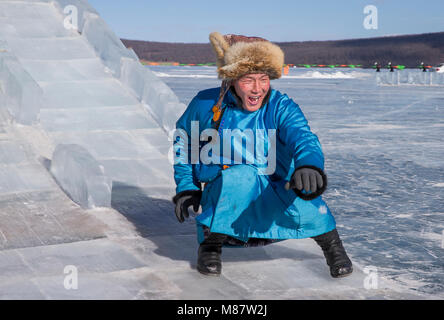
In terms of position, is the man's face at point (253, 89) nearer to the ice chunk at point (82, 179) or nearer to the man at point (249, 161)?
the man at point (249, 161)

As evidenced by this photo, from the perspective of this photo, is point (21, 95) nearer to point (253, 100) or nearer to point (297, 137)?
point (253, 100)

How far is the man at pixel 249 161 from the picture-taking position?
2.99 metres

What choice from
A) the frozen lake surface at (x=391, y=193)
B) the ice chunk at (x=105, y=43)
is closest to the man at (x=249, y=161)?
the frozen lake surface at (x=391, y=193)

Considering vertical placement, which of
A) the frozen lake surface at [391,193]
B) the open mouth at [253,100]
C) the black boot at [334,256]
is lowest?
the frozen lake surface at [391,193]

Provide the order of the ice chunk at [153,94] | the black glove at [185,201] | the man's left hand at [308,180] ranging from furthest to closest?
the ice chunk at [153,94] < the black glove at [185,201] < the man's left hand at [308,180]

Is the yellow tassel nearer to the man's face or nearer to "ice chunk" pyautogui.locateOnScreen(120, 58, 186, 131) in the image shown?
the man's face

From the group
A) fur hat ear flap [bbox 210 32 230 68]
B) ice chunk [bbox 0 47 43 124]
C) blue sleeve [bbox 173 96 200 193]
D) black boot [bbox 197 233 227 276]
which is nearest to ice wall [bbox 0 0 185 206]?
ice chunk [bbox 0 47 43 124]

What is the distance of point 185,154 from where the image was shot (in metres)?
3.29

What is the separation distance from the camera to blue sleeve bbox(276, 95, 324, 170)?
2.83m

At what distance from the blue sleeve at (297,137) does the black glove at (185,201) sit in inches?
20.4

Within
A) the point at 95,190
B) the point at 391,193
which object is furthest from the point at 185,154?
the point at 391,193

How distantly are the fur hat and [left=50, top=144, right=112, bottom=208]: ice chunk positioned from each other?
1.46 metres

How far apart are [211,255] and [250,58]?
956 millimetres

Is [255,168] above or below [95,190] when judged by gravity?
above
